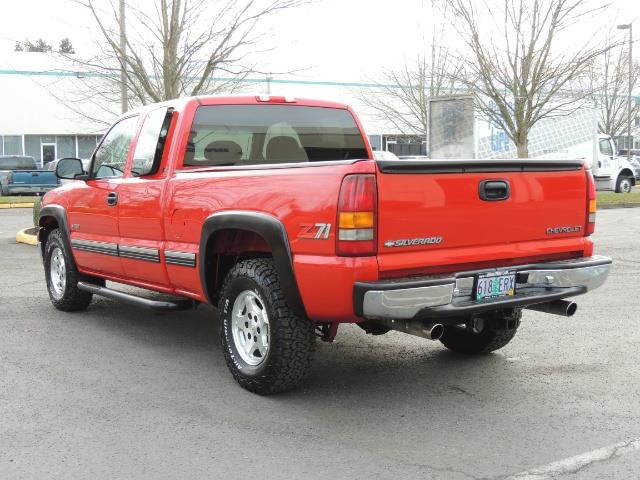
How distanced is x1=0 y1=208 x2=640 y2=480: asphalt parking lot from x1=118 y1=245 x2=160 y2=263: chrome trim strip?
0.73m

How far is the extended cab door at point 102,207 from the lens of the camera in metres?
6.30

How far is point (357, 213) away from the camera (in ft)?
13.4

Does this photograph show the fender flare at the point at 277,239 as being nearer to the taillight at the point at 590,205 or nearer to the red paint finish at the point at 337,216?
the red paint finish at the point at 337,216

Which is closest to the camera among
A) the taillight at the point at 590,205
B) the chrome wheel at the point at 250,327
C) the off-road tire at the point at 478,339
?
the chrome wheel at the point at 250,327

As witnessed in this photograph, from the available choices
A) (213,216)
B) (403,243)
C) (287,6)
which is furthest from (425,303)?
(287,6)

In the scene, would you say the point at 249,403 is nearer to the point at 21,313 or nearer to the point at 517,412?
the point at 517,412

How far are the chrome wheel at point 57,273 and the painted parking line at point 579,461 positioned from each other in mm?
5078

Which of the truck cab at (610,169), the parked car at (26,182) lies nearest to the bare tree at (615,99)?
the truck cab at (610,169)

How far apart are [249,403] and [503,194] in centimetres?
198

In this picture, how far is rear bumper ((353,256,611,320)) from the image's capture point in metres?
4.04

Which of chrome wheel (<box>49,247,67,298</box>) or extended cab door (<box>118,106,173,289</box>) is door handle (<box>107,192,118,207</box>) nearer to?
extended cab door (<box>118,106,173,289</box>)

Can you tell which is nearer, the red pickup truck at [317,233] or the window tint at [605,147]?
the red pickup truck at [317,233]

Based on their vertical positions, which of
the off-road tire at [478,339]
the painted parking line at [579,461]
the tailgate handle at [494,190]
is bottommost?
the painted parking line at [579,461]

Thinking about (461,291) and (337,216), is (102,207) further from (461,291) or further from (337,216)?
(461,291)
